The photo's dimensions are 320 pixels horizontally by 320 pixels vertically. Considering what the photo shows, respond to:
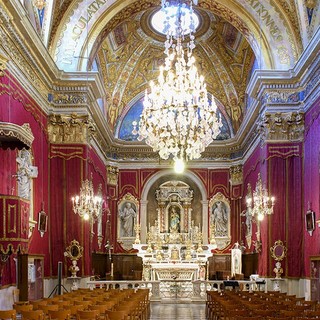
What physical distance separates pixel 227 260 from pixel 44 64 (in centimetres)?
1280

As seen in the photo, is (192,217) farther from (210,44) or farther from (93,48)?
(93,48)

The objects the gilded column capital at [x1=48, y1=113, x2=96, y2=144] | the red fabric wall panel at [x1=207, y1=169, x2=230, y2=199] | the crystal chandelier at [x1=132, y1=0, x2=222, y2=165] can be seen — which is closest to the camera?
the crystal chandelier at [x1=132, y1=0, x2=222, y2=165]

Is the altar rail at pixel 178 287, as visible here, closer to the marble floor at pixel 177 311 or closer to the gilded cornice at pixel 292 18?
the marble floor at pixel 177 311

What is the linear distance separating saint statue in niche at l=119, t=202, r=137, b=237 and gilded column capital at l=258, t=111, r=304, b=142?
9335 mm

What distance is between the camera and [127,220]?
25.8m

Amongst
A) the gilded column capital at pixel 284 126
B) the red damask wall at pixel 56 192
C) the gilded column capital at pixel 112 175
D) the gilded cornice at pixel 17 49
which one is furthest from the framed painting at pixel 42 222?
the gilded column capital at pixel 112 175

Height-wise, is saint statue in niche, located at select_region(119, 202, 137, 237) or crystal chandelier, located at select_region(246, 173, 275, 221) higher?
crystal chandelier, located at select_region(246, 173, 275, 221)

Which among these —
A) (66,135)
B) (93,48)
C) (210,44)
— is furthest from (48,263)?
(210,44)

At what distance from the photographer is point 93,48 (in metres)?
18.7

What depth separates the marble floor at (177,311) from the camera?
14.2m

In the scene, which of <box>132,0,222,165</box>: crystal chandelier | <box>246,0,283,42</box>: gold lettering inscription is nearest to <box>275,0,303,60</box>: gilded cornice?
<box>246,0,283,42</box>: gold lettering inscription

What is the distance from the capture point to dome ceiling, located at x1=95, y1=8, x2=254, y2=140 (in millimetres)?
22906

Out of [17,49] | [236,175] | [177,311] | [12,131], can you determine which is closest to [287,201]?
[177,311]

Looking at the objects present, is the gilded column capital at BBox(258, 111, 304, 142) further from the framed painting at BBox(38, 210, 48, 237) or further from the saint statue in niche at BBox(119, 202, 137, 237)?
the saint statue in niche at BBox(119, 202, 137, 237)
